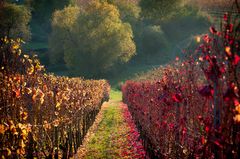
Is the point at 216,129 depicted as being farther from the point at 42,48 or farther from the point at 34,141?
the point at 42,48

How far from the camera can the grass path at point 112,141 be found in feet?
40.9

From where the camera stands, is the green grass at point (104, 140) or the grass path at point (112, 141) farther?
the green grass at point (104, 140)

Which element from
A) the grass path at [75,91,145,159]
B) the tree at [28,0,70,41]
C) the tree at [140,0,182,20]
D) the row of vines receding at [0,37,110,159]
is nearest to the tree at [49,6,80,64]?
the tree at [28,0,70,41]

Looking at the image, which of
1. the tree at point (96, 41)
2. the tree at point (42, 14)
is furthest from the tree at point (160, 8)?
the tree at point (96, 41)

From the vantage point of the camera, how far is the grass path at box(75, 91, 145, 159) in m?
12.5

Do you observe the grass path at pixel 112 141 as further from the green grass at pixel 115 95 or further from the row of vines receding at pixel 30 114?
the green grass at pixel 115 95

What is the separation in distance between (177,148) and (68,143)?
5.22 metres

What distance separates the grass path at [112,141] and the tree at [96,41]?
34.4 metres

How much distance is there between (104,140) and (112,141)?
20.3 inches

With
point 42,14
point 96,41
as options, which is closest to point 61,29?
point 96,41

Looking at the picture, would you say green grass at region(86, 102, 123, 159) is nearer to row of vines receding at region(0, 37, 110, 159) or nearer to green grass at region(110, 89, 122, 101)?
row of vines receding at region(0, 37, 110, 159)

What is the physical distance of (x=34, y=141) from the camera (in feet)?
32.4

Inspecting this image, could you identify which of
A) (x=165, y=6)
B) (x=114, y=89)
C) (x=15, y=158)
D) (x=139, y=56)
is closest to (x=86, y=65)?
(x=114, y=89)

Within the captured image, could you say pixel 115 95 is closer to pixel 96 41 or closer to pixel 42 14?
pixel 96 41
